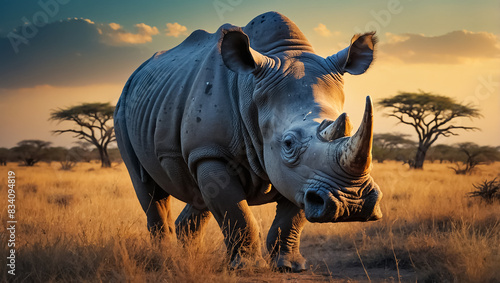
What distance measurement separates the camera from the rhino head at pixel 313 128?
3.13m

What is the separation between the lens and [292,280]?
13.9ft

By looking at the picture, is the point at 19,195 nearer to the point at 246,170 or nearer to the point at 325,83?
the point at 246,170

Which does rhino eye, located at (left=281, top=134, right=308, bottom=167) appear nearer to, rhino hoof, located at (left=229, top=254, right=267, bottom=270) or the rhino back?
the rhino back

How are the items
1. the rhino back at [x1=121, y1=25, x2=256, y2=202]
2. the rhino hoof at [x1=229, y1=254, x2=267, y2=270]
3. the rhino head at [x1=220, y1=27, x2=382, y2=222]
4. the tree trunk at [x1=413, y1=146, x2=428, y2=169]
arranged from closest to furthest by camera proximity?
the rhino head at [x1=220, y1=27, x2=382, y2=222], the rhino hoof at [x1=229, y1=254, x2=267, y2=270], the rhino back at [x1=121, y1=25, x2=256, y2=202], the tree trunk at [x1=413, y1=146, x2=428, y2=169]

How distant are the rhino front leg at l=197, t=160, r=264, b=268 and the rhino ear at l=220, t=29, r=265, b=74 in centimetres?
77

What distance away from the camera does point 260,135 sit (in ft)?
13.6

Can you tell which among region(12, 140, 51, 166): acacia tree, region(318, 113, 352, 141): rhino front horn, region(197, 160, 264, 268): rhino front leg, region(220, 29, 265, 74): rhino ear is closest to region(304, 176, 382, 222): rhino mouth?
region(318, 113, 352, 141): rhino front horn

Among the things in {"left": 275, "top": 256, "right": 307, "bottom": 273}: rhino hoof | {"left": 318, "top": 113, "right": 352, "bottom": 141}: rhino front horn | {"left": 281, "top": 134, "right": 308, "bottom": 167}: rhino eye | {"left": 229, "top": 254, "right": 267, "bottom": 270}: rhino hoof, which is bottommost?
{"left": 275, "top": 256, "right": 307, "bottom": 273}: rhino hoof

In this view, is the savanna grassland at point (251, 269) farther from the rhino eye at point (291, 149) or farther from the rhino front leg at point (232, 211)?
the rhino eye at point (291, 149)

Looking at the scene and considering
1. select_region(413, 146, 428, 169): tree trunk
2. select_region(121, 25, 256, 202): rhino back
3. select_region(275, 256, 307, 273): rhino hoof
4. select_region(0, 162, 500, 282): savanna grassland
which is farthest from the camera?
select_region(413, 146, 428, 169): tree trunk

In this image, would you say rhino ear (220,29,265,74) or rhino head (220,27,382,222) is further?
rhino ear (220,29,265,74)

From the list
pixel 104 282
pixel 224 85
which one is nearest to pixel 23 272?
pixel 104 282

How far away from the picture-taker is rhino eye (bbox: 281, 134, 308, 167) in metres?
3.47

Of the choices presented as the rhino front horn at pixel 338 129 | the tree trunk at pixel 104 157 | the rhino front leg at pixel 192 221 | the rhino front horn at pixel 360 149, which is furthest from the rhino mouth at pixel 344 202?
the tree trunk at pixel 104 157
